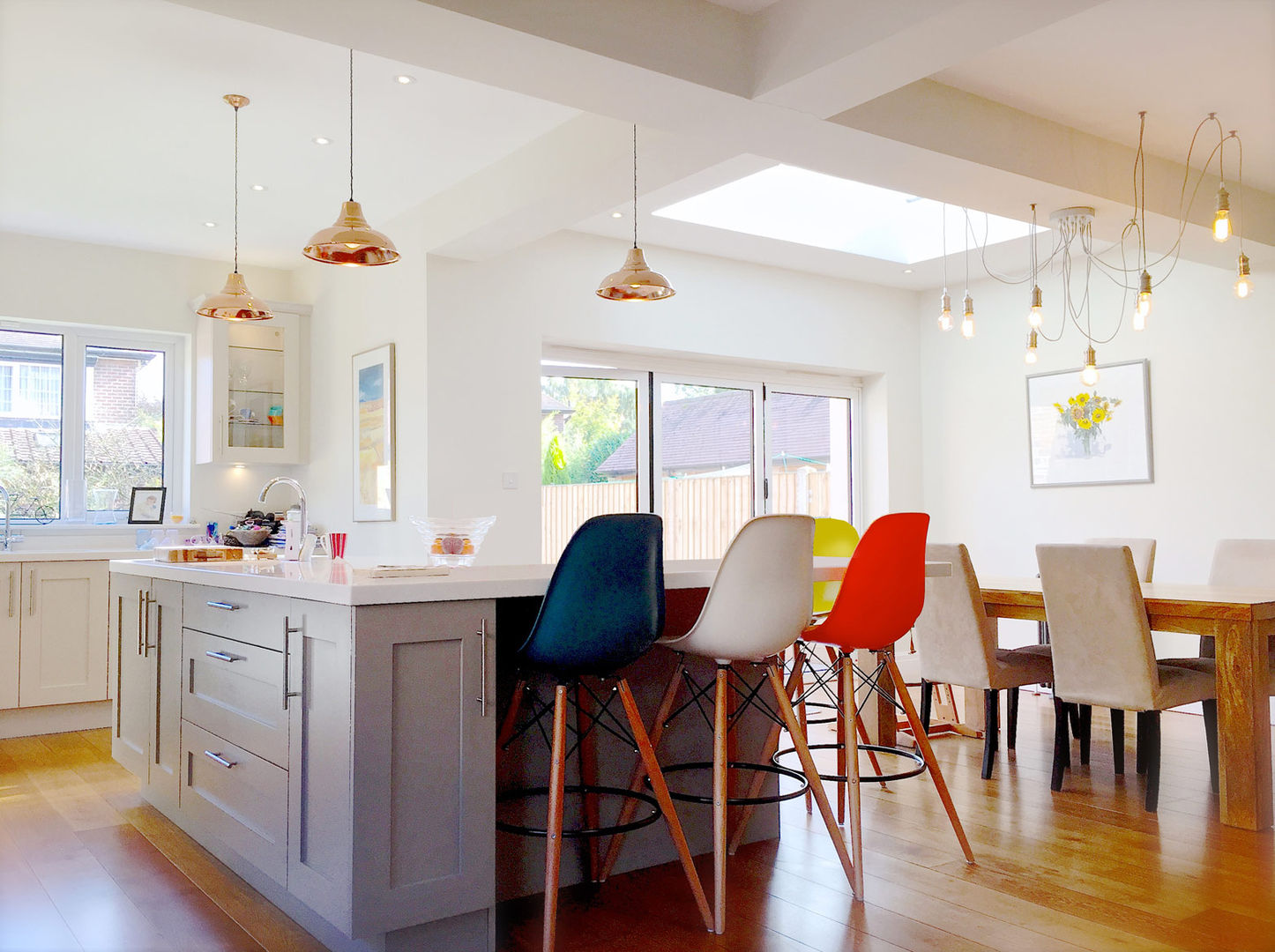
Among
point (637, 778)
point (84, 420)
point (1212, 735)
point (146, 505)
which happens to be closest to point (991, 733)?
point (1212, 735)

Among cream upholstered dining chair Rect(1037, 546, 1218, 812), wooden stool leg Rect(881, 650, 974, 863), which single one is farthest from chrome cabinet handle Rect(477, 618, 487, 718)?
cream upholstered dining chair Rect(1037, 546, 1218, 812)

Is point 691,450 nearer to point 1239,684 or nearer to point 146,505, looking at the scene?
point 146,505

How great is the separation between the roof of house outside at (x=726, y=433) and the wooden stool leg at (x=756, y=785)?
10.5ft

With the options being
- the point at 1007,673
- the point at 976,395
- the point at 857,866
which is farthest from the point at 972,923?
the point at 976,395

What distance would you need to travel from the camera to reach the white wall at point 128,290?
219 inches

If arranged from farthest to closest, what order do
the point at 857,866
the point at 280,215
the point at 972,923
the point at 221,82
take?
the point at 280,215, the point at 221,82, the point at 857,866, the point at 972,923

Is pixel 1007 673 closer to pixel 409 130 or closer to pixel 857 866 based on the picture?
→ pixel 857 866

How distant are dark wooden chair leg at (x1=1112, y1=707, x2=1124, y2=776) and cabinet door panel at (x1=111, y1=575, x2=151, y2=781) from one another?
342 centimetres

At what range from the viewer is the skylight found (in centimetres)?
569

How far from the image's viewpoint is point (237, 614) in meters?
2.69

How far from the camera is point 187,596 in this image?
3090mm

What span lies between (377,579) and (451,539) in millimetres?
719

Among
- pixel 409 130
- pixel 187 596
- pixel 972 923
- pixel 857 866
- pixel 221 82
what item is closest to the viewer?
pixel 972 923

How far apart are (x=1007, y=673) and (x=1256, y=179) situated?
2688mm
